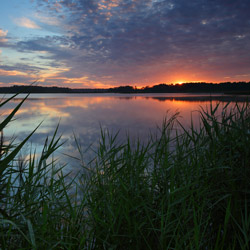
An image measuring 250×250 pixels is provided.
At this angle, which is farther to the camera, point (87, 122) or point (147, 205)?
point (87, 122)

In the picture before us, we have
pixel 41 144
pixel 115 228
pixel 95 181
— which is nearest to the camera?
pixel 115 228

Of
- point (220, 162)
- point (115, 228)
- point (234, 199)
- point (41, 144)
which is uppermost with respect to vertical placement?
point (220, 162)

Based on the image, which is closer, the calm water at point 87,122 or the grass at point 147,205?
the grass at point 147,205

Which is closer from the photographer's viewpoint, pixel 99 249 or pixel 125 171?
pixel 99 249

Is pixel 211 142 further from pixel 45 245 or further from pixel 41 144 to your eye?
pixel 41 144

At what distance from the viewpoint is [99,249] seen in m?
2.30

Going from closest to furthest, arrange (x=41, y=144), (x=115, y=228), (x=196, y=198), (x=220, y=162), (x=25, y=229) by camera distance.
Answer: (x=25, y=229), (x=115, y=228), (x=196, y=198), (x=220, y=162), (x=41, y=144)

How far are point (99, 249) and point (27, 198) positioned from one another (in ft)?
3.14

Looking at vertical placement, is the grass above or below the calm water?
above

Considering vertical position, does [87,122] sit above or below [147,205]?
below

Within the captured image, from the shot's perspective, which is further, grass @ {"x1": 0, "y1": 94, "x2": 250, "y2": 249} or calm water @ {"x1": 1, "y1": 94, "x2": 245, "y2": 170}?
calm water @ {"x1": 1, "y1": 94, "x2": 245, "y2": 170}

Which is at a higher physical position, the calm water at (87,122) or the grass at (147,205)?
the grass at (147,205)

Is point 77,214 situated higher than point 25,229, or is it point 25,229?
point 25,229

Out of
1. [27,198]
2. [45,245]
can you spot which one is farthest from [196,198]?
[27,198]
